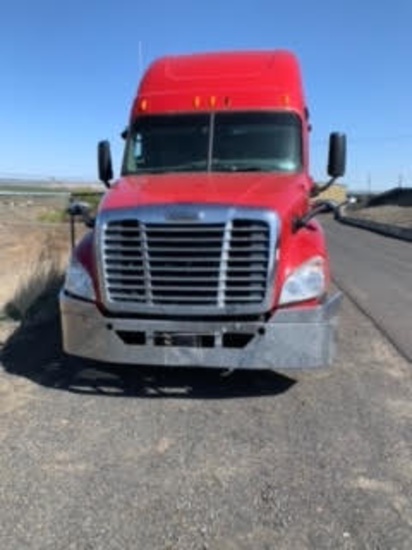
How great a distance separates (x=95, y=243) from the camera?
7082 mm

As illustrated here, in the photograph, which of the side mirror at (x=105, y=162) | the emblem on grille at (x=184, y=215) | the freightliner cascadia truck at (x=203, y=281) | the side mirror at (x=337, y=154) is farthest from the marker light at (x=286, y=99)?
the emblem on grille at (x=184, y=215)

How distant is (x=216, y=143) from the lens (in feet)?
28.9

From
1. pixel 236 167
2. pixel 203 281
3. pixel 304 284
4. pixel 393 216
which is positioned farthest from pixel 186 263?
pixel 393 216

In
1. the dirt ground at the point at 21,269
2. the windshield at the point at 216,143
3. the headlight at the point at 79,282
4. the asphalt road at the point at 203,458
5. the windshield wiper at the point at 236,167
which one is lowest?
the dirt ground at the point at 21,269

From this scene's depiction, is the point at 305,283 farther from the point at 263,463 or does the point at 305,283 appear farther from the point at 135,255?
the point at 263,463

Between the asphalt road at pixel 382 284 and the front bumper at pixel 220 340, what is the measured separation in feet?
7.51

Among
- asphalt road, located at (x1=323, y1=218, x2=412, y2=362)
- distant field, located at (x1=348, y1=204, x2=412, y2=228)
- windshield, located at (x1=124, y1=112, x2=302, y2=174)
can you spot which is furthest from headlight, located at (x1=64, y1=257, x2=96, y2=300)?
distant field, located at (x1=348, y1=204, x2=412, y2=228)

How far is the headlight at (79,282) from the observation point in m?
7.14

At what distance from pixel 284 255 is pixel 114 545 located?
321 centimetres

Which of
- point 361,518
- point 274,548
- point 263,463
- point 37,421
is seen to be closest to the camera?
point 274,548

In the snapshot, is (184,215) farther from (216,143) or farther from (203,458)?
(216,143)

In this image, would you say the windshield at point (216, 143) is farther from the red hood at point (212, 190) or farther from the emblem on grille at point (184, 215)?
the emblem on grille at point (184, 215)

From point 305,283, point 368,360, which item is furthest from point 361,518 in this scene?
point 368,360

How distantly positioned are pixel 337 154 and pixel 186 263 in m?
3.19
